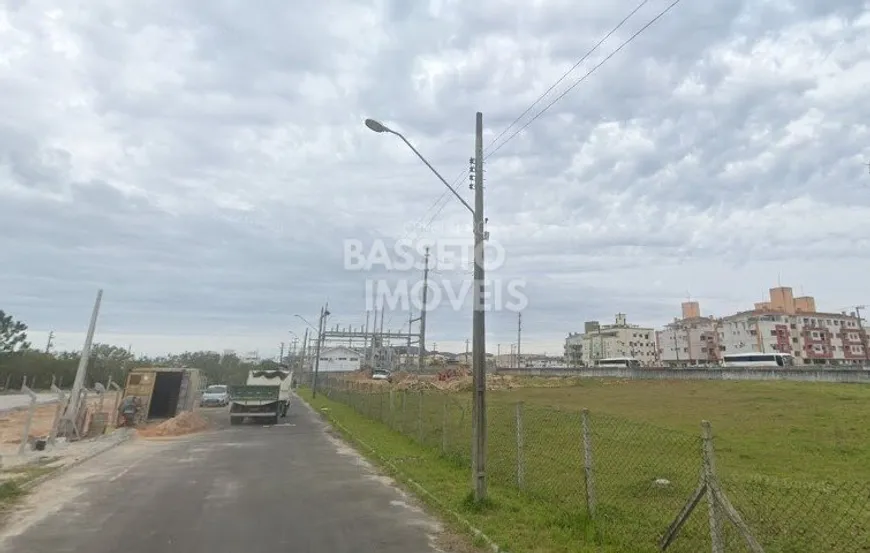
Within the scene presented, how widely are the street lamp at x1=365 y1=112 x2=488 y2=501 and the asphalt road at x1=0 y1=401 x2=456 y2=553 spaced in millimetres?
1188

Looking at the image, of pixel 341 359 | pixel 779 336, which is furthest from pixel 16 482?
pixel 779 336

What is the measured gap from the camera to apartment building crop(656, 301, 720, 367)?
367ft

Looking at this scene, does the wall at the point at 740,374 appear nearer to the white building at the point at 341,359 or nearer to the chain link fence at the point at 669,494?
the chain link fence at the point at 669,494

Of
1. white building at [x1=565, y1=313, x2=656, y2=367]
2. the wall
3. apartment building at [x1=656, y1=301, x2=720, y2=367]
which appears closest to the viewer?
the wall

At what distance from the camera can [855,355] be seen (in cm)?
10606

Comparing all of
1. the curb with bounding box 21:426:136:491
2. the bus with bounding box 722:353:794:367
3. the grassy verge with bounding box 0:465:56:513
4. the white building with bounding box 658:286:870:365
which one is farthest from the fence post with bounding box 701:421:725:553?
the white building with bounding box 658:286:870:365

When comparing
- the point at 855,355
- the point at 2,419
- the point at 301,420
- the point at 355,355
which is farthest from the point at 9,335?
the point at 855,355

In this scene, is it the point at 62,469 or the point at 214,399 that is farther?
the point at 214,399

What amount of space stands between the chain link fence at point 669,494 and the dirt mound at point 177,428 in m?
13.0

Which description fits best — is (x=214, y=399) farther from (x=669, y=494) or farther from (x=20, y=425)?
(x=669, y=494)

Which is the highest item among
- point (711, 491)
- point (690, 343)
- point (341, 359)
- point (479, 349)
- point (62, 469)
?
point (690, 343)

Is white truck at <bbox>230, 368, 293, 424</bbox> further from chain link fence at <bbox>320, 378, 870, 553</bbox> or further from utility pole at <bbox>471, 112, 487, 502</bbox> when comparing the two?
utility pole at <bbox>471, 112, 487, 502</bbox>

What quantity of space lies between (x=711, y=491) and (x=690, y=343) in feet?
396

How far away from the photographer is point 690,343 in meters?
115
